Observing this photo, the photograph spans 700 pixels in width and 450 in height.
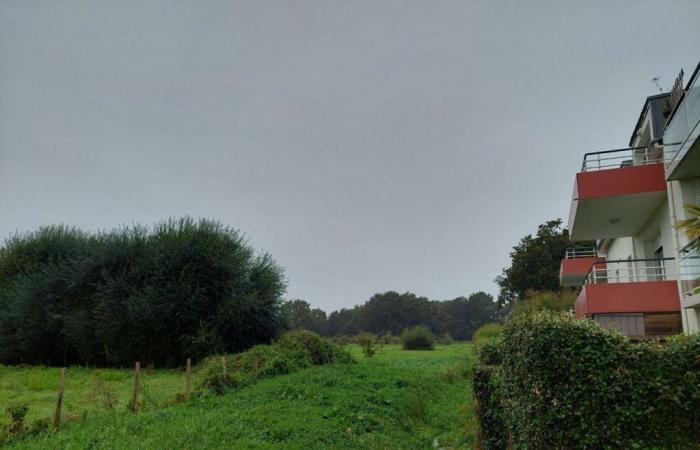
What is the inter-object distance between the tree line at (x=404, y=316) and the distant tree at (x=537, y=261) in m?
44.8

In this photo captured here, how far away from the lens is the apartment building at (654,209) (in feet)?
35.0

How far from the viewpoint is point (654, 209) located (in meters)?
13.5

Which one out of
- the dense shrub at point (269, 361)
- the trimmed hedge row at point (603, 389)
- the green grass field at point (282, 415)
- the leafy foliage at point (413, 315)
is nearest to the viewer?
the trimmed hedge row at point (603, 389)

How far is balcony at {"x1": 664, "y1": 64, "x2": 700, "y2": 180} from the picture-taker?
9.76m

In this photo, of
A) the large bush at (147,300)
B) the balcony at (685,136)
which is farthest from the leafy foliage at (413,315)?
the balcony at (685,136)

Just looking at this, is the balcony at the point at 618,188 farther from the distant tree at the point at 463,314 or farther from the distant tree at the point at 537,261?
the distant tree at the point at 463,314

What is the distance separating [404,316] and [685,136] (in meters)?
85.7

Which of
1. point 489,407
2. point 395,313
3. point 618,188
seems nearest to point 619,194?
point 618,188

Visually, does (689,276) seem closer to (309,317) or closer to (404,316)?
(404,316)

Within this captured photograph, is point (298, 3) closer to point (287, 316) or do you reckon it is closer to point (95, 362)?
point (287, 316)

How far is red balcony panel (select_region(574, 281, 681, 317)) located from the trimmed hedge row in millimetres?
7042

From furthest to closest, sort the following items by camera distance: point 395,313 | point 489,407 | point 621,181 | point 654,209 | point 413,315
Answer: point 395,313 → point 413,315 → point 654,209 → point 621,181 → point 489,407

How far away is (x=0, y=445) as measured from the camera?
27.6 feet

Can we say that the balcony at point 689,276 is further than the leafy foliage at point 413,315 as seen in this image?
No
